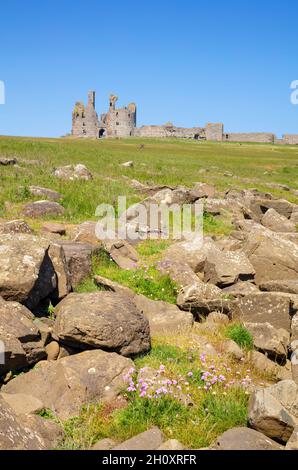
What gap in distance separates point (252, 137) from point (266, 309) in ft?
380

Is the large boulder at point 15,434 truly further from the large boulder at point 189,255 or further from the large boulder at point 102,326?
the large boulder at point 189,255

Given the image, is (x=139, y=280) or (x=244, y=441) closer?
(x=244, y=441)

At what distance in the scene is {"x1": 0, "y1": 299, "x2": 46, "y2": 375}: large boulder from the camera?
21.1 feet

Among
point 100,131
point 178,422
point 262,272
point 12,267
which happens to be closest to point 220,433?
point 178,422

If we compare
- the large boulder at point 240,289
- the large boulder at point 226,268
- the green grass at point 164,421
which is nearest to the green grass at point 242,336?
the large boulder at point 240,289

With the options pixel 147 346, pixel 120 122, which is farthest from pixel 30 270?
pixel 120 122

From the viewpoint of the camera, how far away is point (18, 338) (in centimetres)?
670

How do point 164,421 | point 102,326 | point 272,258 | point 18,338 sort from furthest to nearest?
point 272,258 < point 102,326 < point 18,338 < point 164,421

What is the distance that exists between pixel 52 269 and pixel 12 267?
3.38 feet

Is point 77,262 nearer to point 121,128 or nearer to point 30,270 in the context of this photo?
point 30,270

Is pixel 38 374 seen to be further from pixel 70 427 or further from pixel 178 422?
pixel 178 422

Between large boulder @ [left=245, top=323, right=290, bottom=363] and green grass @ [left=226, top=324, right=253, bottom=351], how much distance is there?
93 millimetres

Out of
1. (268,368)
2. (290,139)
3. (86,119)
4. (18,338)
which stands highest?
(86,119)

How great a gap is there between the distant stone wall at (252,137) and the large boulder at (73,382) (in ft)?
382
